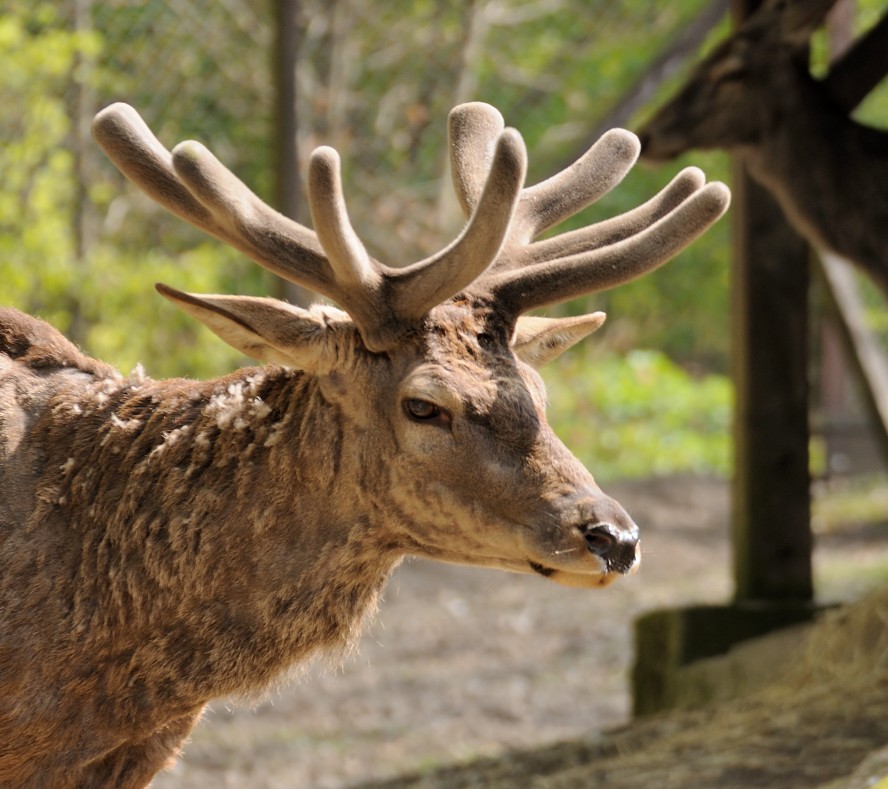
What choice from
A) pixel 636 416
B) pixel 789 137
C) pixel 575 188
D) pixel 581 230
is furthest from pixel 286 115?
pixel 636 416

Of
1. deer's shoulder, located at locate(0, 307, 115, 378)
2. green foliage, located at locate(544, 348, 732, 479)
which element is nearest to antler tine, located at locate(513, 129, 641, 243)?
deer's shoulder, located at locate(0, 307, 115, 378)

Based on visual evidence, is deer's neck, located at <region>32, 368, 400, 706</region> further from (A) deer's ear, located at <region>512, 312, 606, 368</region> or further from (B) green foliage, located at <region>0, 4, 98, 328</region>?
(B) green foliage, located at <region>0, 4, 98, 328</region>

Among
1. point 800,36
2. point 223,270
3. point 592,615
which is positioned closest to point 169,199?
point 800,36

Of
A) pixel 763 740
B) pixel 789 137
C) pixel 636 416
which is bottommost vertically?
pixel 763 740

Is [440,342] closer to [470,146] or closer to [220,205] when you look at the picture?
[220,205]

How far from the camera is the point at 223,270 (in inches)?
303

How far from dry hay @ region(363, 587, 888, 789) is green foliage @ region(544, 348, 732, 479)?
538 centimetres

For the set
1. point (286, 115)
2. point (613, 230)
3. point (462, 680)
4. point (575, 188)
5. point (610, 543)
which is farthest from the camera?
point (462, 680)

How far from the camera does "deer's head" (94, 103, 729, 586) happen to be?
246 centimetres

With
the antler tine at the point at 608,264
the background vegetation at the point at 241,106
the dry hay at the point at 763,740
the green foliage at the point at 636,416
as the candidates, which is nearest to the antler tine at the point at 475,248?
the antler tine at the point at 608,264

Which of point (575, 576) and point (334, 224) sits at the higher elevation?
point (334, 224)

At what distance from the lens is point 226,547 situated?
104 inches

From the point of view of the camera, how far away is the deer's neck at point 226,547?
8.59ft

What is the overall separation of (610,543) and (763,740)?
7.72 feet
